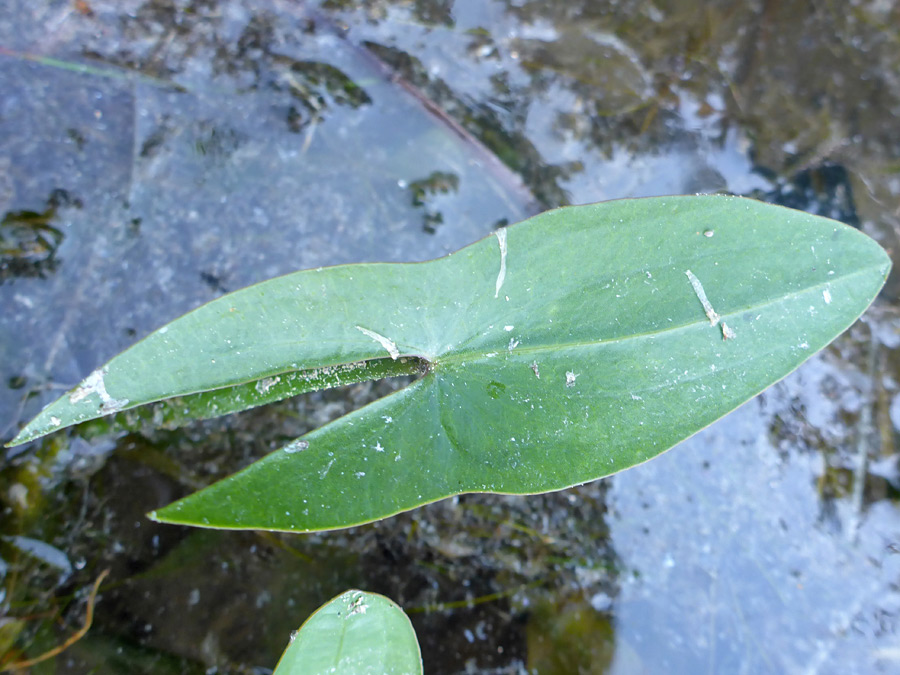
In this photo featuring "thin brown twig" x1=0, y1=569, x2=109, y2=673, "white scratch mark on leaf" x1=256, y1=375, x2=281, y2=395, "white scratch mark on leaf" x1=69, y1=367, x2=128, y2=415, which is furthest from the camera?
"thin brown twig" x1=0, y1=569, x2=109, y2=673

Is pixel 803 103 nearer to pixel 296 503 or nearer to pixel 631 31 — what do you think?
pixel 631 31

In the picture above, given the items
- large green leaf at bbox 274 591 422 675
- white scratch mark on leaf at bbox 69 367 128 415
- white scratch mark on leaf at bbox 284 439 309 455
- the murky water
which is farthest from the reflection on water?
large green leaf at bbox 274 591 422 675

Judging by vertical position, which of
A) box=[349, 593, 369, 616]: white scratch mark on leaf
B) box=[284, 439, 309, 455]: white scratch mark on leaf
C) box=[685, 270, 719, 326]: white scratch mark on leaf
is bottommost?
box=[349, 593, 369, 616]: white scratch mark on leaf

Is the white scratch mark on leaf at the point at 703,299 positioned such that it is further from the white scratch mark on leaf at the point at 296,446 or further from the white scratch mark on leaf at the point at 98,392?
the white scratch mark on leaf at the point at 98,392

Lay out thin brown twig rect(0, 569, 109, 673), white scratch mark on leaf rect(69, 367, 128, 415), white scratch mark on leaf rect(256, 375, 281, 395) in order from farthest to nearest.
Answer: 1. thin brown twig rect(0, 569, 109, 673)
2. white scratch mark on leaf rect(256, 375, 281, 395)
3. white scratch mark on leaf rect(69, 367, 128, 415)

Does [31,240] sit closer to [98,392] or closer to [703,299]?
[98,392]

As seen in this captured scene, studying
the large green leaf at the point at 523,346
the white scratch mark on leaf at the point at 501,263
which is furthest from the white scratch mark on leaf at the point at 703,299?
the white scratch mark on leaf at the point at 501,263

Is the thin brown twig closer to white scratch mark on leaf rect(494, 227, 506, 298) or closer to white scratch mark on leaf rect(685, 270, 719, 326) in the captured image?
white scratch mark on leaf rect(494, 227, 506, 298)
